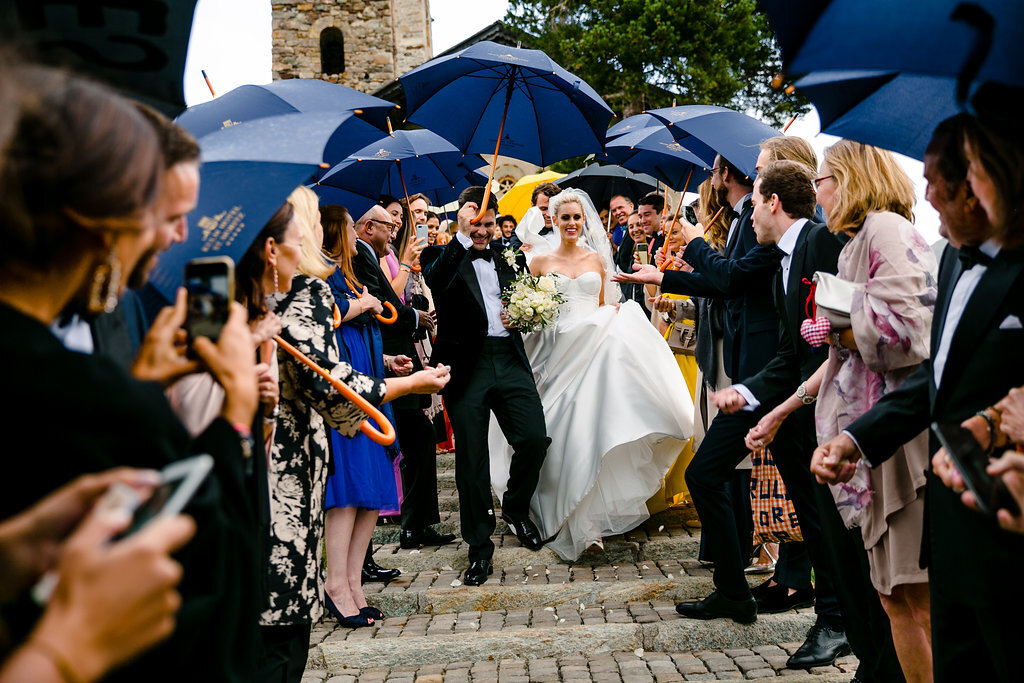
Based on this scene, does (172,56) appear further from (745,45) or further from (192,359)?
(745,45)

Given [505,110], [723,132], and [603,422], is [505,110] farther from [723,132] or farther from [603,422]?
[603,422]

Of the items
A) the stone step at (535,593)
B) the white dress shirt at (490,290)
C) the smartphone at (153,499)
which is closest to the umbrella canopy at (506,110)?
the white dress shirt at (490,290)

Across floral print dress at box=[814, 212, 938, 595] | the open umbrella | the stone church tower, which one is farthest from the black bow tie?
the stone church tower

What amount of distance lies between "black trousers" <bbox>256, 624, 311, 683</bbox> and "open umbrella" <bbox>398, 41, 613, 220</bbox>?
4.58 metres

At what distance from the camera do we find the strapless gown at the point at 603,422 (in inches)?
261

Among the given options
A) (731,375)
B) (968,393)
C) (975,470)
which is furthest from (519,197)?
(975,470)

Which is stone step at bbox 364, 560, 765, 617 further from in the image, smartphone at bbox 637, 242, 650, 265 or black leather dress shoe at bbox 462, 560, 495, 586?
smartphone at bbox 637, 242, 650, 265

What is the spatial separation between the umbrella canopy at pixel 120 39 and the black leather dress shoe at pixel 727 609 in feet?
13.6

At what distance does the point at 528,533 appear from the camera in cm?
680

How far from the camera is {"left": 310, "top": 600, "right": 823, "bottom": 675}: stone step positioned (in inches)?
192

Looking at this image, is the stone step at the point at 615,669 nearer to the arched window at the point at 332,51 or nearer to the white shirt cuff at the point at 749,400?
the white shirt cuff at the point at 749,400

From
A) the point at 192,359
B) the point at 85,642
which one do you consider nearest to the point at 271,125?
the point at 192,359

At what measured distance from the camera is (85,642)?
1.12m

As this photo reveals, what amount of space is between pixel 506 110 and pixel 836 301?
4.02m
